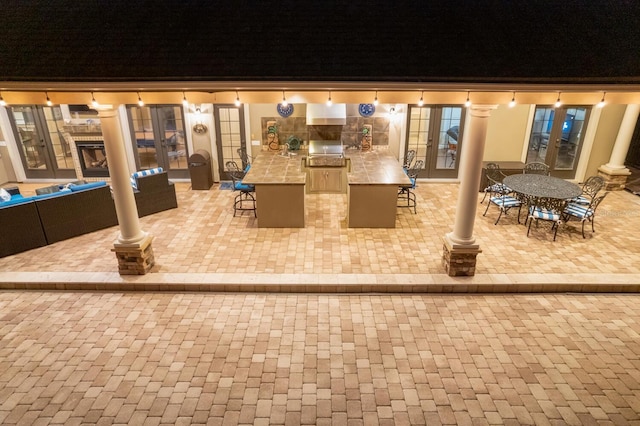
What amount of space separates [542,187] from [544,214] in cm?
61

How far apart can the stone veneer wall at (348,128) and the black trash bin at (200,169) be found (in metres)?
1.60

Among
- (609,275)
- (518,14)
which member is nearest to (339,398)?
(609,275)

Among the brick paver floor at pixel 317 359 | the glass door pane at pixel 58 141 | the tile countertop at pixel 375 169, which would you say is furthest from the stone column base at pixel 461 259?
the glass door pane at pixel 58 141

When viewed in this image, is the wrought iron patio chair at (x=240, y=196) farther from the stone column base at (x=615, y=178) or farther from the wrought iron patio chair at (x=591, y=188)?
the stone column base at (x=615, y=178)

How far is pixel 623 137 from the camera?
1016cm

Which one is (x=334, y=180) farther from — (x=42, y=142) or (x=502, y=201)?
(x=42, y=142)

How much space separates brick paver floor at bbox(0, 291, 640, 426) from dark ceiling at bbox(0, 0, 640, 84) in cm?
334

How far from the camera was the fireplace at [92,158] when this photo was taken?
36.7 feet

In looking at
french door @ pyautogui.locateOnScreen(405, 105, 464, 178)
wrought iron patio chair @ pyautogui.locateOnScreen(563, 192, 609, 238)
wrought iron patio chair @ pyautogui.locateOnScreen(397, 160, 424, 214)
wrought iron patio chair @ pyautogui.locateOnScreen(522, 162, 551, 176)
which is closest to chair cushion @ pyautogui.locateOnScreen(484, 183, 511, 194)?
wrought iron patio chair @ pyautogui.locateOnScreen(563, 192, 609, 238)

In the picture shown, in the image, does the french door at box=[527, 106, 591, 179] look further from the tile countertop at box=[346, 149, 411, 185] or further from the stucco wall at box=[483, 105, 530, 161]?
the tile countertop at box=[346, 149, 411, 185]

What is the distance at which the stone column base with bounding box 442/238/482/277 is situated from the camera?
6488mm

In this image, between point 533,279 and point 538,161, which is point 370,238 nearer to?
point 533,279

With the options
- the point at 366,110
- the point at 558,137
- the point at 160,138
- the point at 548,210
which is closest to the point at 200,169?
the point at 160,138

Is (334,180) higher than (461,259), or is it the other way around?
(334,180)
